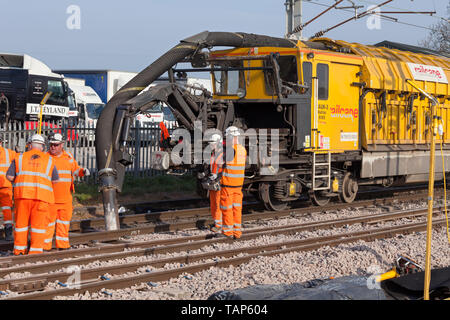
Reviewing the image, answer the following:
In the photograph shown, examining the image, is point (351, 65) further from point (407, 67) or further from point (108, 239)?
point (108, 239)

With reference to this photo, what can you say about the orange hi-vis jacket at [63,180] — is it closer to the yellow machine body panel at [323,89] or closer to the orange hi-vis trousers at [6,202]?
the orange hi-vis trousers at [6,202]

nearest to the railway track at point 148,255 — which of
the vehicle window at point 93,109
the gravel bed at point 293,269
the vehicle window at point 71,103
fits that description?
the gravel bed at point 293,269

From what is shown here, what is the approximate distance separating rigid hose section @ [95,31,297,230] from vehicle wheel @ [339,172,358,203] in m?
4.34

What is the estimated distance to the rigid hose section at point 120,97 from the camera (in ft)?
32.4

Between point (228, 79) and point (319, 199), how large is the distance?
3538 mm

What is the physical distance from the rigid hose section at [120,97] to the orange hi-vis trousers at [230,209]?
1801 mm

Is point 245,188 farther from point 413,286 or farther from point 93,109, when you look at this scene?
point 93,109

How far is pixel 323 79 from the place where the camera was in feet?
41.4

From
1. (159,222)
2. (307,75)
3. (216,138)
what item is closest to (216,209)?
(216,138)

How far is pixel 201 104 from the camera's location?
11492 millimetres

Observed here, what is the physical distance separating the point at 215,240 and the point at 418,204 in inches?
300

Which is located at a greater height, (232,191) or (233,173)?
(233,173)

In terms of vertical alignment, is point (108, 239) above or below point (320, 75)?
below

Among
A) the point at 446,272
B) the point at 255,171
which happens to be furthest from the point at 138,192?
the point at 446,272
